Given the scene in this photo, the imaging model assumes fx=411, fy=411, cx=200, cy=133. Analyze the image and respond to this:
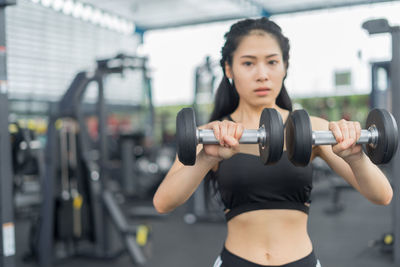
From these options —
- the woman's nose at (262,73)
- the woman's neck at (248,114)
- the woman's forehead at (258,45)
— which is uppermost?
the woman's forehead at (258,45)

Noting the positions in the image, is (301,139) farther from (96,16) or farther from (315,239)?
(96,16)

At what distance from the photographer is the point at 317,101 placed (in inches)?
377

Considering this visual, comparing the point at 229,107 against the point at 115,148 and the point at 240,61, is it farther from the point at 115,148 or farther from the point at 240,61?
the point at 115,148

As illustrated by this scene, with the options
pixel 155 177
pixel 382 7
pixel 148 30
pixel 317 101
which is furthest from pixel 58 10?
pixel 382 7

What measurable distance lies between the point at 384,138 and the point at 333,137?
0.39 feet

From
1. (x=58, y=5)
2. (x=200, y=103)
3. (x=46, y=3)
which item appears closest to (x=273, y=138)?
(x=200, y=103)

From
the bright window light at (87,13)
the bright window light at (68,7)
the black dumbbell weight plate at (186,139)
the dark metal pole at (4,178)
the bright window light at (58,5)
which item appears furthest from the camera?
the bright window light at (87,13)

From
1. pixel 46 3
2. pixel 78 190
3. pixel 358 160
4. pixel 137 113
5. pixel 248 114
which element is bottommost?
pixel 78 190

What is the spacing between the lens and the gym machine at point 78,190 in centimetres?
308

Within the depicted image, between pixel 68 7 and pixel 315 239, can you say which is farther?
pixel 68 7

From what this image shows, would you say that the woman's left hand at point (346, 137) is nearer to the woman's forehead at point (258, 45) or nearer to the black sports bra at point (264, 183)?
the black sports bra at point (264, 183)

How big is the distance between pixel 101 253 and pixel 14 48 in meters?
5.79

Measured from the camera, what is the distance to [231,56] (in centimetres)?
114

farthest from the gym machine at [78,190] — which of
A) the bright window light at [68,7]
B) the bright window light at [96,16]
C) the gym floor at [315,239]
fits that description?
the bright window light at [96,16]
